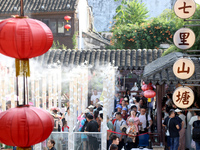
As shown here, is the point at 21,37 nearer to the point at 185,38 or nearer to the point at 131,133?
the point at 185,38

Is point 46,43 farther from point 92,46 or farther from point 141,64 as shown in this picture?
point 92,46

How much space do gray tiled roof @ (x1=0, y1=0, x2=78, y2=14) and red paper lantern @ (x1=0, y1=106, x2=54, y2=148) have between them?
18405 mm

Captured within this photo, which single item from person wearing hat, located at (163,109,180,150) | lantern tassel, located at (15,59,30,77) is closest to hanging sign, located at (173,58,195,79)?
person wearing hat, located at (163,109,180,150)

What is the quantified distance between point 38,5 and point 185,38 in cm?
1735

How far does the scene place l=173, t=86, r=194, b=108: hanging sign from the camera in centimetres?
789

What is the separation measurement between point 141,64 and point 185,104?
366 inches

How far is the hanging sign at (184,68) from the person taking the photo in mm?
7801

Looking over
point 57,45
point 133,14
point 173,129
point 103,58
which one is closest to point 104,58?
point 103,58

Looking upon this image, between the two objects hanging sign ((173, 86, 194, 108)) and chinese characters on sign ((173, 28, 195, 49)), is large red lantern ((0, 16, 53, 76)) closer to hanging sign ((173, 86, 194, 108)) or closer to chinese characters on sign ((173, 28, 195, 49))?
chinese characters on sign ((173, 28, 195, 49))

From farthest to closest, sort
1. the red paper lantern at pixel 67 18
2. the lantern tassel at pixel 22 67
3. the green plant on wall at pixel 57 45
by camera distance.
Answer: the green plant on wall at pixel 57 45 < the red paper lantern at pixel 67 18 < the lantern tassel at pixel 22 67

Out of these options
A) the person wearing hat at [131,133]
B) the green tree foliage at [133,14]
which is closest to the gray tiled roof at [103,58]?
the person wearing hat at [131,133]

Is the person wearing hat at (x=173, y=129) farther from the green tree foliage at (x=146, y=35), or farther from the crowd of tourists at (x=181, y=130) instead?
the green tree foliage at (x=146, y=35)

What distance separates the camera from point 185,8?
790 cm

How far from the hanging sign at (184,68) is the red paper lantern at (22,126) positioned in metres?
4.04
